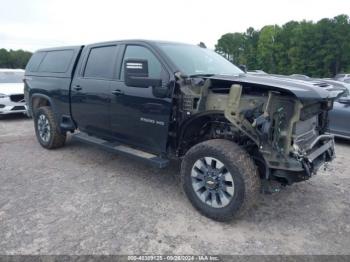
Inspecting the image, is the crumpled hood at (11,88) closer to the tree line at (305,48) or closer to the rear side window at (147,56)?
the rear side window at (147,56)

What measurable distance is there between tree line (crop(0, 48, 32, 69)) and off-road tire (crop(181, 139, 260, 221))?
49.4 metres

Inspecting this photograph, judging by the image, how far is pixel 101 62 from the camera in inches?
185

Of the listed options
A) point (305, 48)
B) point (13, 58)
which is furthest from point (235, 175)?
point (13, 58)

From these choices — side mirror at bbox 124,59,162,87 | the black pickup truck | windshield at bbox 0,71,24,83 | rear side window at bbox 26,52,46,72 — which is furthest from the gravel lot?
windshield at bbox 0,71,24,83

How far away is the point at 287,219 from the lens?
347 cm

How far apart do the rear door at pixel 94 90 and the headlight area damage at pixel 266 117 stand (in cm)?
138

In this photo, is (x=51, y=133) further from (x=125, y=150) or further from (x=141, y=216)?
(x=141, y=216)

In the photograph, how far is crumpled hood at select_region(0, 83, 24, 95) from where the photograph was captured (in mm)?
9062

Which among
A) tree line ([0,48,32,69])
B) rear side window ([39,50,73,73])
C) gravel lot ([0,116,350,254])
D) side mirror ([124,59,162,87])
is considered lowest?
gravel lot ([0,116,350,254])

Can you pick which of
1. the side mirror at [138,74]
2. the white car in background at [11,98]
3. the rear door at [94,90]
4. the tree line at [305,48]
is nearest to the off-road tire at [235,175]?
the side mirror at [138,74]

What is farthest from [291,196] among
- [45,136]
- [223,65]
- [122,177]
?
[45,136]

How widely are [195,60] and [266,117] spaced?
1546 mm

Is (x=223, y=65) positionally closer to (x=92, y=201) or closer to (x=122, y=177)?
(x=122, y=177)

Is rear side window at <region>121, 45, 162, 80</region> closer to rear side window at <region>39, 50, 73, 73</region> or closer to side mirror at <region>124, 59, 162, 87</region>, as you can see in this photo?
side mirror at <region>124, 59, 162, 87</region>
